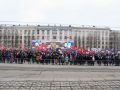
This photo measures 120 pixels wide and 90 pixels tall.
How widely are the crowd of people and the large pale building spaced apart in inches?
3675

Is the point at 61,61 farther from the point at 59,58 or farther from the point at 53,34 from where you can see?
the point at 53,34

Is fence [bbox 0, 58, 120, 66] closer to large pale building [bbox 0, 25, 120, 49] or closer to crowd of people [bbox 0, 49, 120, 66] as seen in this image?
crowd of people [bbox 0, 49, 120, 66]

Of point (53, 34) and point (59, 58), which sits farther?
point (53, 34)

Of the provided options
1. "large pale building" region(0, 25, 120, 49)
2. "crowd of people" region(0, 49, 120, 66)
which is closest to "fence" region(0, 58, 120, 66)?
"crowd of people" region(0, 49, 120, 66)

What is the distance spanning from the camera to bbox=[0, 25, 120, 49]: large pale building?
443ft

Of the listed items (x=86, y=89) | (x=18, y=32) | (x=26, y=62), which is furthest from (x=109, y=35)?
(x=86, y=89)

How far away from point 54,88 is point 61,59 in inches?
844

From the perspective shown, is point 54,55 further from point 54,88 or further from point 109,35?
point 109,35

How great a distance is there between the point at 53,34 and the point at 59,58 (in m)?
104

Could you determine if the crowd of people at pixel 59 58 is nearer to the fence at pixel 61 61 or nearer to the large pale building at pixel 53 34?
the fence at pixel 61 61

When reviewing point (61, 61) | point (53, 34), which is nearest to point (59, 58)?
point (61, 61)

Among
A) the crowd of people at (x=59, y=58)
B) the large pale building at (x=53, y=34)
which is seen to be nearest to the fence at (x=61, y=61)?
the crowd of people at (x=59, y=58)

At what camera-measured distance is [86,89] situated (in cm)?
1229

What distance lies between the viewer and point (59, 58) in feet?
112
